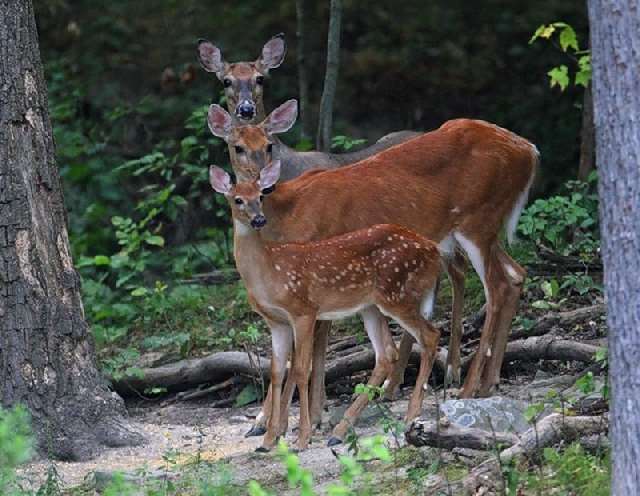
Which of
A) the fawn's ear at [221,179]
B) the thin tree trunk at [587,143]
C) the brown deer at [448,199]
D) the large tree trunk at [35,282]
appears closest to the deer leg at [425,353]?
the brown deer at [448,199]

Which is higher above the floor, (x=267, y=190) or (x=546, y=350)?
(x=267, y=190)

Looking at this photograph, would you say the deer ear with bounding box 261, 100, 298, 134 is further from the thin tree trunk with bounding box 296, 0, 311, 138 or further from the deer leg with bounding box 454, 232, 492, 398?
the thin tree trunk with bounding box 296, 0, 311, 138

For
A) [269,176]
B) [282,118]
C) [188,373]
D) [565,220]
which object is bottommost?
[188,373]

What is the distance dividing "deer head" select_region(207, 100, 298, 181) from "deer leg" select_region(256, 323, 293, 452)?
3.50 feet

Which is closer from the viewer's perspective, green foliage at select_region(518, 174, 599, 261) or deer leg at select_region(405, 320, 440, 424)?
deer leg at select_region(405, 320, 440, 424)

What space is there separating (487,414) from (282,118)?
2951 millimetres

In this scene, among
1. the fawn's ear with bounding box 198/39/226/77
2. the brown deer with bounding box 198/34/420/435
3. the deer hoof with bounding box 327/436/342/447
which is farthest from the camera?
the fawn's ear with bounding box 198/39/226/77

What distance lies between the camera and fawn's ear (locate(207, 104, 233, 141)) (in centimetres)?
909

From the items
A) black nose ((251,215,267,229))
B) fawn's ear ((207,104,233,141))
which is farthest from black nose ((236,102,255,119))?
black nose ((251,215,267,229))

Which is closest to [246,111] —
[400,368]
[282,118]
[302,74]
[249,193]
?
[282,118]

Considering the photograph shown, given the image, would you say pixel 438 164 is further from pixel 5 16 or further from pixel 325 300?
pixel 5 16

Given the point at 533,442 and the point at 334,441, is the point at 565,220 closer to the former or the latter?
the point at 334,441

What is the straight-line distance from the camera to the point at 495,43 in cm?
1361

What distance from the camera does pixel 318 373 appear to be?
8414 millimetres
